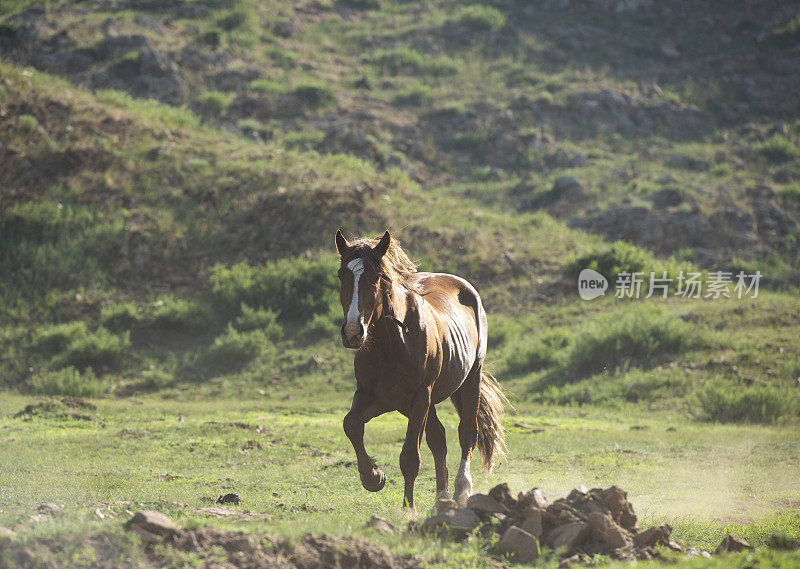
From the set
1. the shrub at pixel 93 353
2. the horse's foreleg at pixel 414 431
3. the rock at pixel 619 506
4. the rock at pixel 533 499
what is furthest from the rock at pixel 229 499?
the shrub at pixel 93 353

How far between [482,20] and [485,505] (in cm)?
3568

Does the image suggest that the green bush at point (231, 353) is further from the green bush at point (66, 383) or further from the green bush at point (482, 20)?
the green bush at point (482, 20)

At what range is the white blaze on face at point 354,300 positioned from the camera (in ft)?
19.6

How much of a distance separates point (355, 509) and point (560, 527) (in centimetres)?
259

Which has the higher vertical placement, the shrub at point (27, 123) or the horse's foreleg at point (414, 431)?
the shrub at point (27, 123)

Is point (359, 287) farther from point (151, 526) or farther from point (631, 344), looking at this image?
point (631, 344)

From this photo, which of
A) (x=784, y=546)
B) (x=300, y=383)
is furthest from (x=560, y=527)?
(x=300, y=383)

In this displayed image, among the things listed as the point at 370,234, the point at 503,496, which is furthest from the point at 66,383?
the point at 503,496

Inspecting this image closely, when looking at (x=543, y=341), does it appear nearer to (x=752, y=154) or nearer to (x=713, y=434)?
(x=713, y=434)

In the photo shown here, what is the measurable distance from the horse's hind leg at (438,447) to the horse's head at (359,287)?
1.74 m

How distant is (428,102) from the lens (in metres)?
32.8

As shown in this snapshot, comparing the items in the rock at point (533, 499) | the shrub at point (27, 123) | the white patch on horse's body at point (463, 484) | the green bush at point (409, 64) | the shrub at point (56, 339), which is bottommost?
the shrub at point (56, 339)

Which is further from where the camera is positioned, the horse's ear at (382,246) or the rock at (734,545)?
the horse's ear at (382,246)

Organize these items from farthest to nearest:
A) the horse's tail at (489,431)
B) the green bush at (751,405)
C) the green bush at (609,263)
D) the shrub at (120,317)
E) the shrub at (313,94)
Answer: the shrub at (313,94)
the green bush at (609,263)
the shrub at (120,317)
the green bush at (751,405)
the horse's tail at (489,431)
